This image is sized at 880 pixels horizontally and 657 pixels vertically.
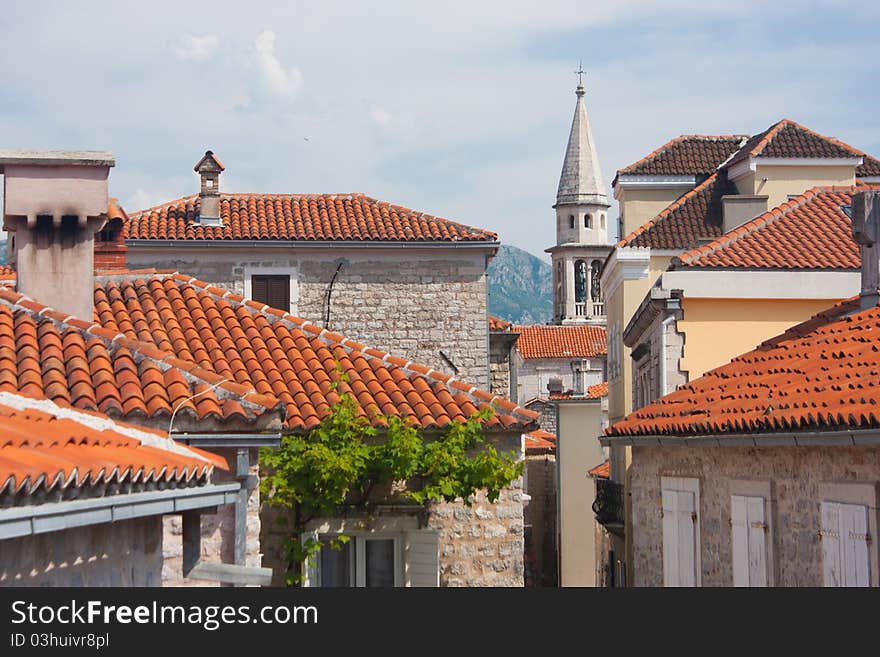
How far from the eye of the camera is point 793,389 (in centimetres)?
1277

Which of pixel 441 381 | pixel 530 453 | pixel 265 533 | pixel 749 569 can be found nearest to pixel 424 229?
pixel 441 381

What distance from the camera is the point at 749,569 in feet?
42.5

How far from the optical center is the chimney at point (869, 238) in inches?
616

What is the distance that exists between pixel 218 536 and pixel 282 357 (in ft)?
19.1

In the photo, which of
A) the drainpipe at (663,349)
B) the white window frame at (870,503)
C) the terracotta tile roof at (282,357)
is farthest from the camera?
the drainpipe at (663,349)

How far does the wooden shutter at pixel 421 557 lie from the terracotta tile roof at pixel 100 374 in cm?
326

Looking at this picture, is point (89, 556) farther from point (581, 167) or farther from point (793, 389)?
point (581, 167)

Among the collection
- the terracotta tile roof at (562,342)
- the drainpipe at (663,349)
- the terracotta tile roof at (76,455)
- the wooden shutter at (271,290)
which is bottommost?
the terracotta tile roof at (76,455)

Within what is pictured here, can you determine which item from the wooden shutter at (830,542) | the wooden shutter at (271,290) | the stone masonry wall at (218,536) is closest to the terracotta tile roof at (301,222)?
the wooden shutter at (271,290)

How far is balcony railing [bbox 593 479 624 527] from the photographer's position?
28859 millimetres

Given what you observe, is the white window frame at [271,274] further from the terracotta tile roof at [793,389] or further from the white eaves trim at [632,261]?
the terracotta tile roof at [793,389]

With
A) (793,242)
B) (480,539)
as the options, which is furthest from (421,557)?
(793,242)

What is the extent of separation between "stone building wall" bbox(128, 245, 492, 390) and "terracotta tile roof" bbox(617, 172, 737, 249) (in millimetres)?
5452

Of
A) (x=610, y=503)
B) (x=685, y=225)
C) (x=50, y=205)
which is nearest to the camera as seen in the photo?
(x=50, y=205)
